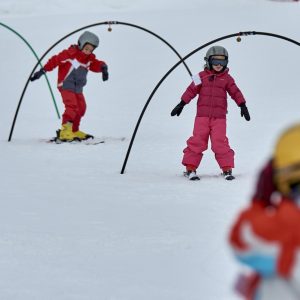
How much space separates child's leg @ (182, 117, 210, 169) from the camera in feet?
29.0

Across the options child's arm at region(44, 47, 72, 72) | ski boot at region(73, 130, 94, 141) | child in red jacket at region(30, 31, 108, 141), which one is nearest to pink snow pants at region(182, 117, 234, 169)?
child in red jacket at region(30, 31, 108, 141)

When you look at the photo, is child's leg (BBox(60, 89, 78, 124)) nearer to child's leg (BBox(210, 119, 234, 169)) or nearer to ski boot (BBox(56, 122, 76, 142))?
ski boot (BBox(56, 122, 76, 142))

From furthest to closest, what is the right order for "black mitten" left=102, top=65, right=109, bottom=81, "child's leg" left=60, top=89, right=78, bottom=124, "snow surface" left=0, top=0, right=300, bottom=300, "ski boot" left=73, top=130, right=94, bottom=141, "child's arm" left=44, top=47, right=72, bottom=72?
1. "ski boot" left=73, top=130, right=94, bottom=141
2. "child's leg" left=60, top=89, right=78, bottom=124
3. "black mitten" left=102, top=65, right=109, bottom=81
4. "child's arm" left=44, top=47, right=72, bottom=72
5. "snow surface" left=0, top=0, right=300, bottom=300

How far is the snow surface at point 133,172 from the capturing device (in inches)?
196

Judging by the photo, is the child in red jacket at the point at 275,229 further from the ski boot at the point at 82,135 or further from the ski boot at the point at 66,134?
the ski boot at the point at 82,135

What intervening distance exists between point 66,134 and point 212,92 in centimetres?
344

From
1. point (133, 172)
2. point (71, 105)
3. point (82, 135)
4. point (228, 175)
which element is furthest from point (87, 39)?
point (228, 175)

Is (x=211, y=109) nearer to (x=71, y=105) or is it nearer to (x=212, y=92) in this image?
(x=212, y=92)

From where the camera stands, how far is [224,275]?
4.96 m

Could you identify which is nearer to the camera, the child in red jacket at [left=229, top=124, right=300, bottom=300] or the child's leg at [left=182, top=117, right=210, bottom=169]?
the child in red jacket at [left=229, top=124, right=300, bottom=300]

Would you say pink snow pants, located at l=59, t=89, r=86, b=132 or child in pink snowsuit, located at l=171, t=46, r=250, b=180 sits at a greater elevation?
child in pink snowsuit, located at l=171, t=46, r=250, b=180

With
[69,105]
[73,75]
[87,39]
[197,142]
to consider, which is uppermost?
[87,39]

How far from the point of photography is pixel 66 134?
11.8 m

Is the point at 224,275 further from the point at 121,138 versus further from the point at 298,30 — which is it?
the point at 298,30
